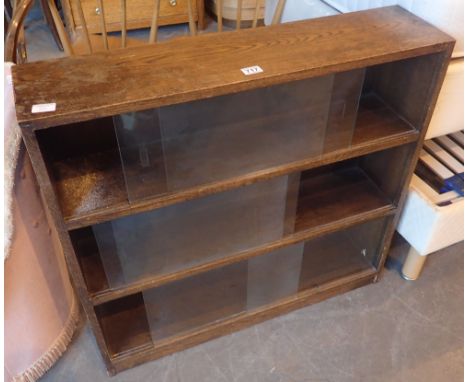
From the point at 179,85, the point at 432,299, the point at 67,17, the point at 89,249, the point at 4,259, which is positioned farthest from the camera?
the point at 67,17

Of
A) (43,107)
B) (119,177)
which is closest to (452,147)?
(119,177)

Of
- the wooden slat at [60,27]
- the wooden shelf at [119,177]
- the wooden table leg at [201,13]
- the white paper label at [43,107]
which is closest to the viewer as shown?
the white paper label at [43,107]

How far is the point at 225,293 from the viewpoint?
1.24 meters

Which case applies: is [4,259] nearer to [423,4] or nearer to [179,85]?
[179,85]

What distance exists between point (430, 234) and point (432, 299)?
25 cm

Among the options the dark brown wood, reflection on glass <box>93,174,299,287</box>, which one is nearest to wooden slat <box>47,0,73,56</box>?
reflection on glass <box>93,174,299,287</box>

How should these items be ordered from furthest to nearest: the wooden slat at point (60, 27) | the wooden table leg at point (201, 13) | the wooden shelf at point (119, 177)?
the wooden table leg at point (201, 13)
the wooden slat at point (60, 27)
the wooden shelf at point (119, 177)

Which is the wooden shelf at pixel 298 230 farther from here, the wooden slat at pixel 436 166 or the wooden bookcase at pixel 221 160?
the wooden slat at pixel 436 166

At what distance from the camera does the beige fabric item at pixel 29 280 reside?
2.95 ft

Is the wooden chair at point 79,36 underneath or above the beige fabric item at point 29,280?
above

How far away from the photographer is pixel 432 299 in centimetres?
132

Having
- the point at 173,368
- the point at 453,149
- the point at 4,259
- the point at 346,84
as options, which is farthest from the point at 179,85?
the point at 453,149

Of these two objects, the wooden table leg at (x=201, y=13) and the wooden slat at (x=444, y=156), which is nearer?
the wooden slat at (x=444, y=156)

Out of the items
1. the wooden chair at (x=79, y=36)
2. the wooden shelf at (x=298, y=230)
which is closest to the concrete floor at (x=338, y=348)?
the wooden shelf at (x=298, y=230)
